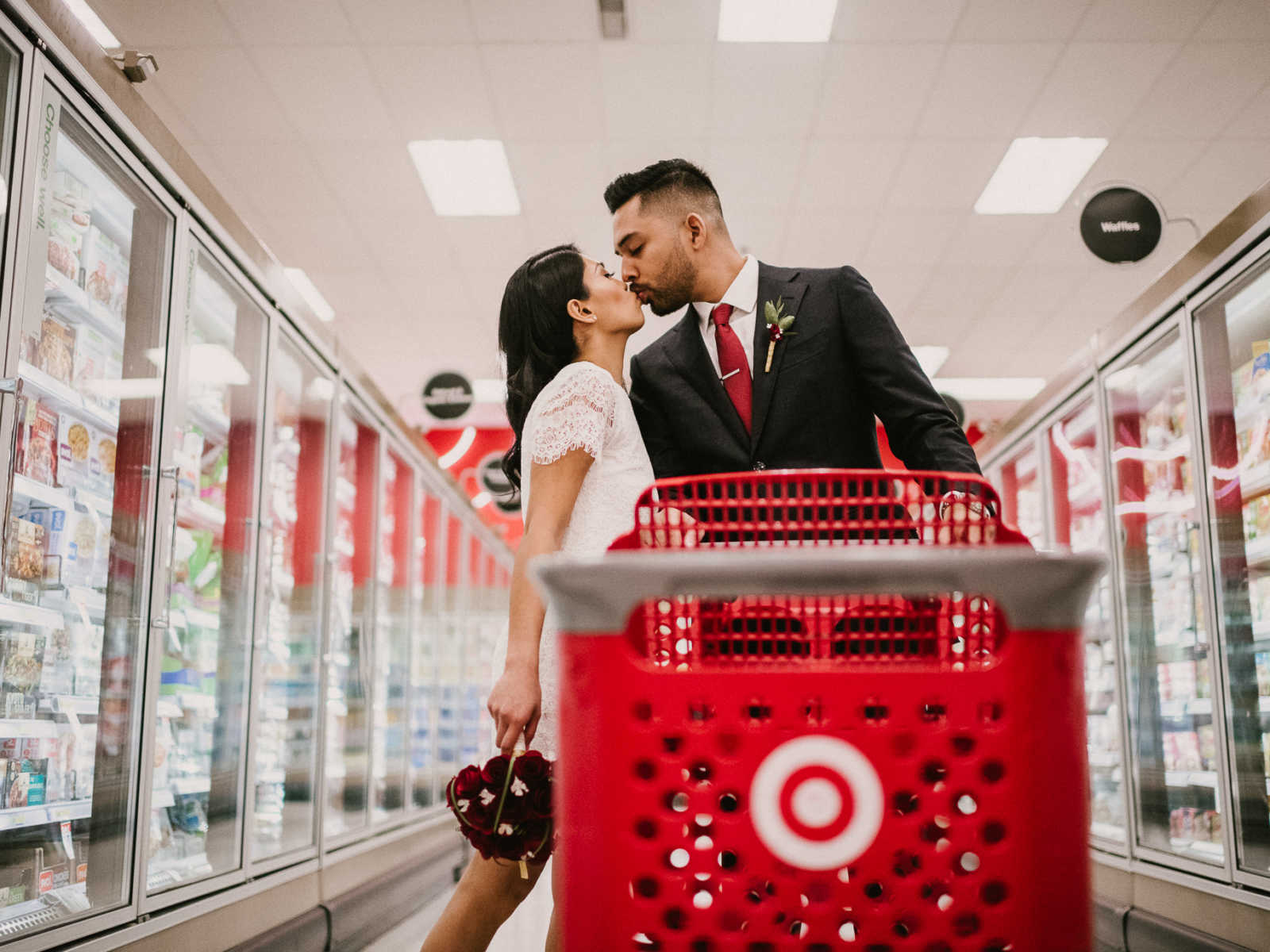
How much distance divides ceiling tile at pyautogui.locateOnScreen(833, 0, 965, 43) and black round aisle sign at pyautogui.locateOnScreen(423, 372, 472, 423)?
437cm

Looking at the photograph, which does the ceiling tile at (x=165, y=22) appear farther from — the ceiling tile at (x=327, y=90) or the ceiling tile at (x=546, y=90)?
the ceiling tile at (x=546, y=90)

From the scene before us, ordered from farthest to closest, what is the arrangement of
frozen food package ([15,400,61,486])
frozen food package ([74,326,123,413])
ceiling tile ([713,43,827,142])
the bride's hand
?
ceiling tile ([713,43,827,142]) → frozen food package ([74,326,123,413]) → frozen food package ([15,400,61,486]) → the bride's hand

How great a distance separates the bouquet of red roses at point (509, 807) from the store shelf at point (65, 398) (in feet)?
4.13

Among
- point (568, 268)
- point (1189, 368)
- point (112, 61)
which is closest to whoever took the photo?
point (568, 268)

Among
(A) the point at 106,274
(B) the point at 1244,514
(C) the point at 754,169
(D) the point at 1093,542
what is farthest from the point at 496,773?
(C) the point at 754,169

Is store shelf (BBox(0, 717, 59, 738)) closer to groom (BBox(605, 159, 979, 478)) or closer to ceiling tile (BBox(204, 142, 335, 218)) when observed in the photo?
groom (BBox(605, 159, 979, 478))

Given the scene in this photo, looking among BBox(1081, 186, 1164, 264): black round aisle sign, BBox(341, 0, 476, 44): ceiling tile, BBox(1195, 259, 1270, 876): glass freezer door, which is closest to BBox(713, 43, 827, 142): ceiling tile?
BBox(341, 0, 476, 44): ceiling tile

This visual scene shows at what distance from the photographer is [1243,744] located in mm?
3219

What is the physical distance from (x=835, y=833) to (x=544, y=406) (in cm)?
97

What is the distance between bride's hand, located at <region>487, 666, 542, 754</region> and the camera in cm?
159

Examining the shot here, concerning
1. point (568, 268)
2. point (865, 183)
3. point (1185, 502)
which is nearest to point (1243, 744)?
point (1185, 502)

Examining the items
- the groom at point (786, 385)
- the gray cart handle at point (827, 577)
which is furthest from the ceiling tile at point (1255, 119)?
the gray cart handle at point (827, 577)

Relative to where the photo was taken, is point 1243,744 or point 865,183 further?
point 865,183

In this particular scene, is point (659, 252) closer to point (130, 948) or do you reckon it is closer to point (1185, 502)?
point (130, 948)
